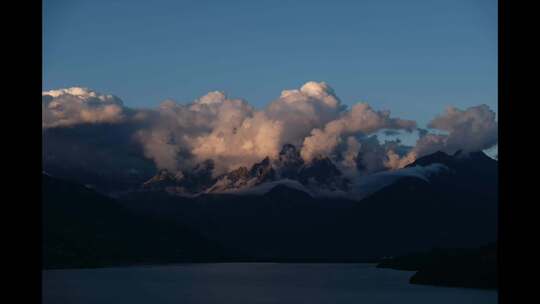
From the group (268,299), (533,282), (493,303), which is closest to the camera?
(533,282)

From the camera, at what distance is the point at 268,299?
184500mm

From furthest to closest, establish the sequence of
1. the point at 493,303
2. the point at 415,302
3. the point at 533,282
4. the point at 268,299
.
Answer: the point at 268,299
the point at 415,302
the point at 493,303
the point at 533,282

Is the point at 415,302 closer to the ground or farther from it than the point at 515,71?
closer to the ground

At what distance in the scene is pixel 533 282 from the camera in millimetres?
8523

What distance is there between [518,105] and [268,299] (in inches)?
7087

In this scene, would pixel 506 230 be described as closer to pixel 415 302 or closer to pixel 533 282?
pixel 533 282

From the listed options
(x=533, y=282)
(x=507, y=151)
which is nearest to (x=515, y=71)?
(x=507, y=151)

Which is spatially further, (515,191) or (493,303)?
(493,303)

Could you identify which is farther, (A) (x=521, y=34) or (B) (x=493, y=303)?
(B) (x=493, y=303)

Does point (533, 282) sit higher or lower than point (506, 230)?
lower
